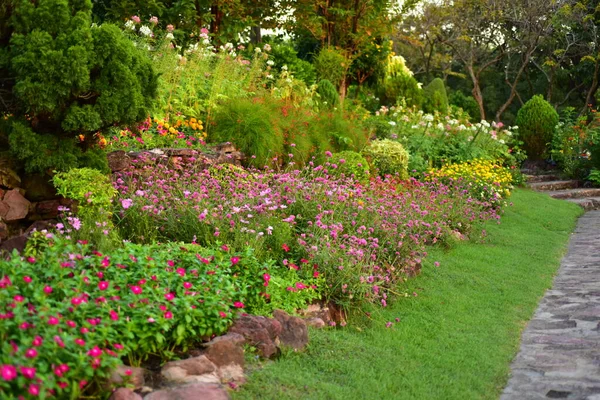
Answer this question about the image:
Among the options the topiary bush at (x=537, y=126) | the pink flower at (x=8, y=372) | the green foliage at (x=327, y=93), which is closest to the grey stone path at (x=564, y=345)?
the pink flower at (x=8, y=372)

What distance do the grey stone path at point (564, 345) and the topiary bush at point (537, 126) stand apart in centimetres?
1099

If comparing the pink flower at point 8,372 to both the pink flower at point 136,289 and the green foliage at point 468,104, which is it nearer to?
the pink flower at point 136,289

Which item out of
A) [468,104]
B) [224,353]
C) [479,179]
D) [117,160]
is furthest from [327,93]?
[468,104]

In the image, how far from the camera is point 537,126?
19.0 metres

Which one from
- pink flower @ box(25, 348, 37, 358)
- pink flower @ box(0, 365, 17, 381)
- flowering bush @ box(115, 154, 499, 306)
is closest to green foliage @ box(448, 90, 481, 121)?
flowering bush @ box(115, 154, 499, 306)

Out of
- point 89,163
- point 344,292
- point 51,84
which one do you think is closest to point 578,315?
point 344,292

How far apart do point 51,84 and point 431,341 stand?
363cm

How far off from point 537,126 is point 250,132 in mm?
12064

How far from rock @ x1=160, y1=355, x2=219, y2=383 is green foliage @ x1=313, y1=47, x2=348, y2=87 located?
44.4 ft

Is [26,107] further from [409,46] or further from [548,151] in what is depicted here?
[409,46]

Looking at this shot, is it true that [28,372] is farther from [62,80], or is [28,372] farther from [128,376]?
[62,80]

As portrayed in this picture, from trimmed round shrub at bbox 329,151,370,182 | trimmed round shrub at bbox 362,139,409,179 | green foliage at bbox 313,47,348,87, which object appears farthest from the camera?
green foliage at bbox 313,47,348,87

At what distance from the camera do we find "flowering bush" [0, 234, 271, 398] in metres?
3.01

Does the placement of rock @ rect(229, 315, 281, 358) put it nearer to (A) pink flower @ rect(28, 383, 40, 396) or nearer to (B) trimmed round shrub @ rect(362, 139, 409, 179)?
(A) pink flower @ rect(28, 383, 40, 396)
